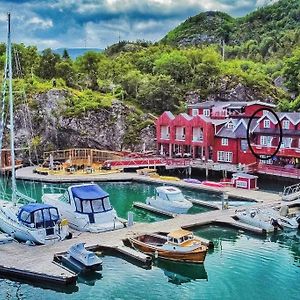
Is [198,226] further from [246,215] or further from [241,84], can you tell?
[241,84]

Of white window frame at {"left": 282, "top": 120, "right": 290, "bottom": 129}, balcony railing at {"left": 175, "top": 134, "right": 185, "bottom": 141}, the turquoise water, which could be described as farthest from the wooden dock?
balcony railing at {"left": 175, "top": 134, "right": 185, "bottom": 141}

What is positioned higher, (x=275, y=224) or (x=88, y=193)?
(x=88, y=193)

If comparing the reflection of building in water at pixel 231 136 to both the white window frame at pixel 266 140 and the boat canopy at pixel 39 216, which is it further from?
the boat canopy at pixel 39 216

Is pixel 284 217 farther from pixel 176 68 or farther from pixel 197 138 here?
pixel 176 68

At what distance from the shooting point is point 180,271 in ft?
98.9

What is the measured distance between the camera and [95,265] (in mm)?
28812

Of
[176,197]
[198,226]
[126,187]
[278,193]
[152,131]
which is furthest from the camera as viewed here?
[152,131]

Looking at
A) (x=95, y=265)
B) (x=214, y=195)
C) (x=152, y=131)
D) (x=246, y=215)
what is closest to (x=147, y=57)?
(x=152, y=131)

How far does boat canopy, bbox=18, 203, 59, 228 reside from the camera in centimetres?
3228

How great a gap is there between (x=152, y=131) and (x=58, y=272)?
5129 cm

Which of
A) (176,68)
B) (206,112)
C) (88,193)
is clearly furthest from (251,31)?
(88,193)

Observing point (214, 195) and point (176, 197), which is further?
point (214, 195)

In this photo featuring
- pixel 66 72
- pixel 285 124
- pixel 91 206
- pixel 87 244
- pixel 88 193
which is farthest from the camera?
pixel 66 72

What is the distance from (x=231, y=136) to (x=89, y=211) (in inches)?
1308
